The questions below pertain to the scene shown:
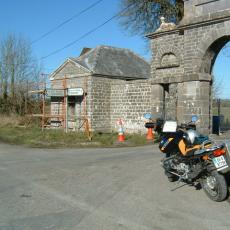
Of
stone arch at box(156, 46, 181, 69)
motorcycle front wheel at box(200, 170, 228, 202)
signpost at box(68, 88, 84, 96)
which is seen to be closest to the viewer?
motorcycle front wheel at box(200, 170, 228, 202)

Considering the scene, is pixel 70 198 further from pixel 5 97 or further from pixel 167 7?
pixel 5 97

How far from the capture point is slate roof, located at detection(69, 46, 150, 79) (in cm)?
2444

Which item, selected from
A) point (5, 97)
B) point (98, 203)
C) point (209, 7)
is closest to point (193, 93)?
point (209, 7)

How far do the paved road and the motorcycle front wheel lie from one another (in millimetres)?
140

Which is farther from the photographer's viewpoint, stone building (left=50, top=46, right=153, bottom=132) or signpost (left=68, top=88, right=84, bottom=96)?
signpost (left=68, top=88, right=84, bottom=96)

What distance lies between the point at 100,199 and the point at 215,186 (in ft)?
6.55

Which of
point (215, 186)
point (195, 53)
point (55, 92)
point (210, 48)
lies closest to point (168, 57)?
point (195, 53)

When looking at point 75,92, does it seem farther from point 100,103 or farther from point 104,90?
point 104,90

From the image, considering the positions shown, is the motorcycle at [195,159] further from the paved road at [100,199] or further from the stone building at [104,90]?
the stone building at [104,90]

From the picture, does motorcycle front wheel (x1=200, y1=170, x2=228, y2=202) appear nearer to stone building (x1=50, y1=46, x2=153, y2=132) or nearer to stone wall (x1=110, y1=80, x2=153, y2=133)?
stone wall (x1=110, y1=80, x2=153, y2=133)

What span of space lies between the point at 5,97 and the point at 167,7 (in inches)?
646

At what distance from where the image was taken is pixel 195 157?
775cm

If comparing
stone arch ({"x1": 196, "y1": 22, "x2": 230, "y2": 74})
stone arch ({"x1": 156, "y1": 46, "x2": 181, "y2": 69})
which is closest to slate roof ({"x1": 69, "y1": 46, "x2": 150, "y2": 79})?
stone arch ({"x1": 156, "y1": 46, "x2": 181, "y2": 69})

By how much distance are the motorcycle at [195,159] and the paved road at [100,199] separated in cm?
24
